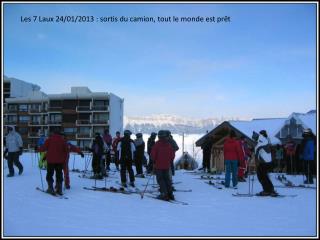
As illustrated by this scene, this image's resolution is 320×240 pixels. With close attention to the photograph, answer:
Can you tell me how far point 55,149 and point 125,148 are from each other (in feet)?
8.20

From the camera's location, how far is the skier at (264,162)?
36.0ft

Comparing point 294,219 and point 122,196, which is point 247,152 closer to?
point 122,196

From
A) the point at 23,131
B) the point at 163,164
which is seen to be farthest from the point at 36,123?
the point at 163,164

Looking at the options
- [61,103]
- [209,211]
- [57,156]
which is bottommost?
[209,211]

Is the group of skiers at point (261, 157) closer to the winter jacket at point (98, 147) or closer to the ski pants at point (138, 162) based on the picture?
the ski pants at point (138, 162)

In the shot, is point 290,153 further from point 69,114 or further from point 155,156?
point 69,114

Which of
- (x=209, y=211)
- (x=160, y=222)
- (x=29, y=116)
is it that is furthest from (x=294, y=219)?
(x=29, y=116)

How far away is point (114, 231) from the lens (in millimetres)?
6812

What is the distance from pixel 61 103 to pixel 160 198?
56.3m

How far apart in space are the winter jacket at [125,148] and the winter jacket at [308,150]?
6335 mm

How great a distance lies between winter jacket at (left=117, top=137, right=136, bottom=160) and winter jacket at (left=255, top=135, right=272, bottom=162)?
12.7ft

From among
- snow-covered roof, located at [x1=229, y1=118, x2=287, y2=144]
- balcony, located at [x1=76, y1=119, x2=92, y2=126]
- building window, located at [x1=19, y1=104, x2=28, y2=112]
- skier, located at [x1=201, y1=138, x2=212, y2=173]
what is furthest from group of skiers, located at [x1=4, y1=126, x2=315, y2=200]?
building window, located at [x1=19, y1=104, x2=28, y2=112]

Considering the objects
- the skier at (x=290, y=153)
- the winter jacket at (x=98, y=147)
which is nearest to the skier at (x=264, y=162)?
the winter jacket at (x=98, y=147)

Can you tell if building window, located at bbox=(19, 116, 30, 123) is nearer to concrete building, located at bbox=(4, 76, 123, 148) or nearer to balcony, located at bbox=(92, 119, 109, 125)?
concrete building, located at bbox=(4, 76, 123, 148)
